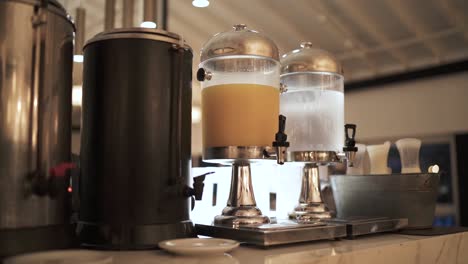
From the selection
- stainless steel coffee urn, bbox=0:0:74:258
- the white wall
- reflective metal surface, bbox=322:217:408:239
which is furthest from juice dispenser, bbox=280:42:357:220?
the white wall

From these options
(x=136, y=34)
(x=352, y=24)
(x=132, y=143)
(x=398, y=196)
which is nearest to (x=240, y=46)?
(x=136, y=34)

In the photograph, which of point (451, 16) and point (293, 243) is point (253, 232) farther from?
point (451, 16)

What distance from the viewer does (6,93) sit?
0.75 metres

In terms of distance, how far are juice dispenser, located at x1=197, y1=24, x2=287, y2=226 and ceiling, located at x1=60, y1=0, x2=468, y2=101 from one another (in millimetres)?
4188

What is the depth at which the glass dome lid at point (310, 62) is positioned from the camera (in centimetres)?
139

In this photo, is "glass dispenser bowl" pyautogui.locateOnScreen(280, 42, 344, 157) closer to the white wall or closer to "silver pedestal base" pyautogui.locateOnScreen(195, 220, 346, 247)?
"silver pedestal base" pyautogui.locateOnScreen(195, 220, 346, 247)

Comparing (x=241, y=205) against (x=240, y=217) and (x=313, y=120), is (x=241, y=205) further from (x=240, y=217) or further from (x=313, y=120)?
(x=313, y=120)

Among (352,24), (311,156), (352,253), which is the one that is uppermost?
(352,24)

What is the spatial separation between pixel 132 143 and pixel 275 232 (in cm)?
35

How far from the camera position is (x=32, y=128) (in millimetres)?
771

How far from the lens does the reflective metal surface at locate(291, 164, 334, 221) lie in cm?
129

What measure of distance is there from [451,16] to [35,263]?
5537mm

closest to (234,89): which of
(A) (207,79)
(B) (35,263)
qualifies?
(A) (207,79)

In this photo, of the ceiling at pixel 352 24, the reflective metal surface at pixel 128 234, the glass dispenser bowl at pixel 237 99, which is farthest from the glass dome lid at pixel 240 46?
the ceiling at pixel 352 24
